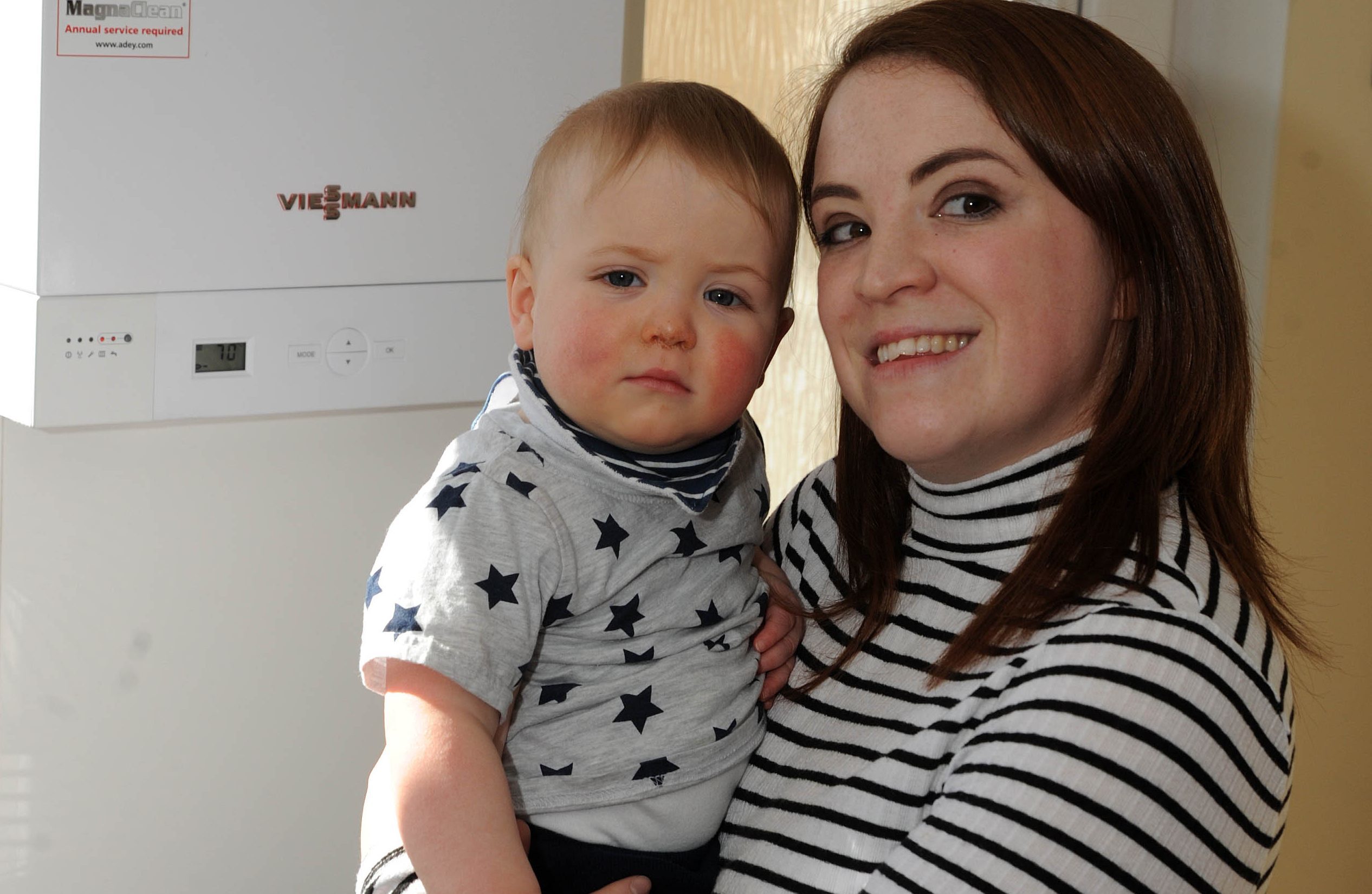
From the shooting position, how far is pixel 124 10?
1.51 meters

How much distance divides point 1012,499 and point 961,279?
184 mm

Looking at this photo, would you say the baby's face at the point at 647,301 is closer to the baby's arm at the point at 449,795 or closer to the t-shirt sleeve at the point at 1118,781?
the baby's arm at the point at 449,795

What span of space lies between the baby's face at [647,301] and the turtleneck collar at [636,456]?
0.04 feet

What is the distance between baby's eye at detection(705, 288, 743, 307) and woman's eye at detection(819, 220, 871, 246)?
0.32 ft

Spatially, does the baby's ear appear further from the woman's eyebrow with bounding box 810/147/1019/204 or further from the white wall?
the white wall

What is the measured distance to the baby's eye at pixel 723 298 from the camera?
117cm

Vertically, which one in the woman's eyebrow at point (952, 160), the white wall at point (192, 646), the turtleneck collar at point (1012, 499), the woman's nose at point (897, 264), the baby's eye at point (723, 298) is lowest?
the white wall at point (192, 646)

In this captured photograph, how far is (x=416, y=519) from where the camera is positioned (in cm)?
107

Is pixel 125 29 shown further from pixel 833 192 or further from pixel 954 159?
pixel 954 159

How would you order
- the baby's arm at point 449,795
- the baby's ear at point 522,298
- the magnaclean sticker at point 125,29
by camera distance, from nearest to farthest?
the baby's arm at point 449,795, the baby's ear at point 522,298, the magnaclean sticker at point 125,29

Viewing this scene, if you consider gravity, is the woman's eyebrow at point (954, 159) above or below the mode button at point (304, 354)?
above

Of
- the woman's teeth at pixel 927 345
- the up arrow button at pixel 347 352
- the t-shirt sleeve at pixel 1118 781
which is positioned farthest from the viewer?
the up arrow button at pixel 347 352

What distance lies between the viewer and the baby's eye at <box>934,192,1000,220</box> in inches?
42.6

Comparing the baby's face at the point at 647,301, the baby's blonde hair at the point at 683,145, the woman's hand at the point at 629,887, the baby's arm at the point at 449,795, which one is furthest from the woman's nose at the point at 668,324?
the woman's hand at the point at 629,887
